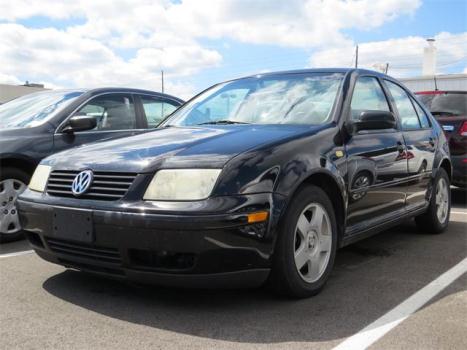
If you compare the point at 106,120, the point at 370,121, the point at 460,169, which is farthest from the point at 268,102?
the point at 460,169

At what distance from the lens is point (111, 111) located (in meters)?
5.71

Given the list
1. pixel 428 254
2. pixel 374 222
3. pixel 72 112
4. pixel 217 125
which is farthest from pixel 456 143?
pixel 72 112

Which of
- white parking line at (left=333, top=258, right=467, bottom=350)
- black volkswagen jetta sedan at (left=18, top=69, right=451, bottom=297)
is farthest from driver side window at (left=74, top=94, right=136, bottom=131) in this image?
white parking line at (left=333, top=258, right=467, bottom=350)

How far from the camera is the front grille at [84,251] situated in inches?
116

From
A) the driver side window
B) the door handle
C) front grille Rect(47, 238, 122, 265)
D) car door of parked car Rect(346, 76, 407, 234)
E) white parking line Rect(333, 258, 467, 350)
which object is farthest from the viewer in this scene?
the driver side window

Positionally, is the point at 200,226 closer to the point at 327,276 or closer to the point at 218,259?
the point at 218,259

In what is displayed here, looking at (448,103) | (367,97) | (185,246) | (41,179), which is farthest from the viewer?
(448,103)

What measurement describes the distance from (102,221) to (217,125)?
1.33 m

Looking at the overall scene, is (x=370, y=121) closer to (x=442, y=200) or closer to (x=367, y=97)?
(x=367, y=97)

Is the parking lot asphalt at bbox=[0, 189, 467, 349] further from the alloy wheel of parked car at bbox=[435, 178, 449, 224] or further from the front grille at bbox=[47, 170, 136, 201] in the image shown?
the alloy wheel of parked car at bbox=[435, 178, 449, 224]

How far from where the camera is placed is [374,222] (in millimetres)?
4066

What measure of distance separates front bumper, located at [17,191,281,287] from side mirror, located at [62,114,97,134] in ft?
6.91

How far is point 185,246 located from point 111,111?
10.9ft

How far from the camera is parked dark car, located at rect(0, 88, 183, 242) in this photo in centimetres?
478
